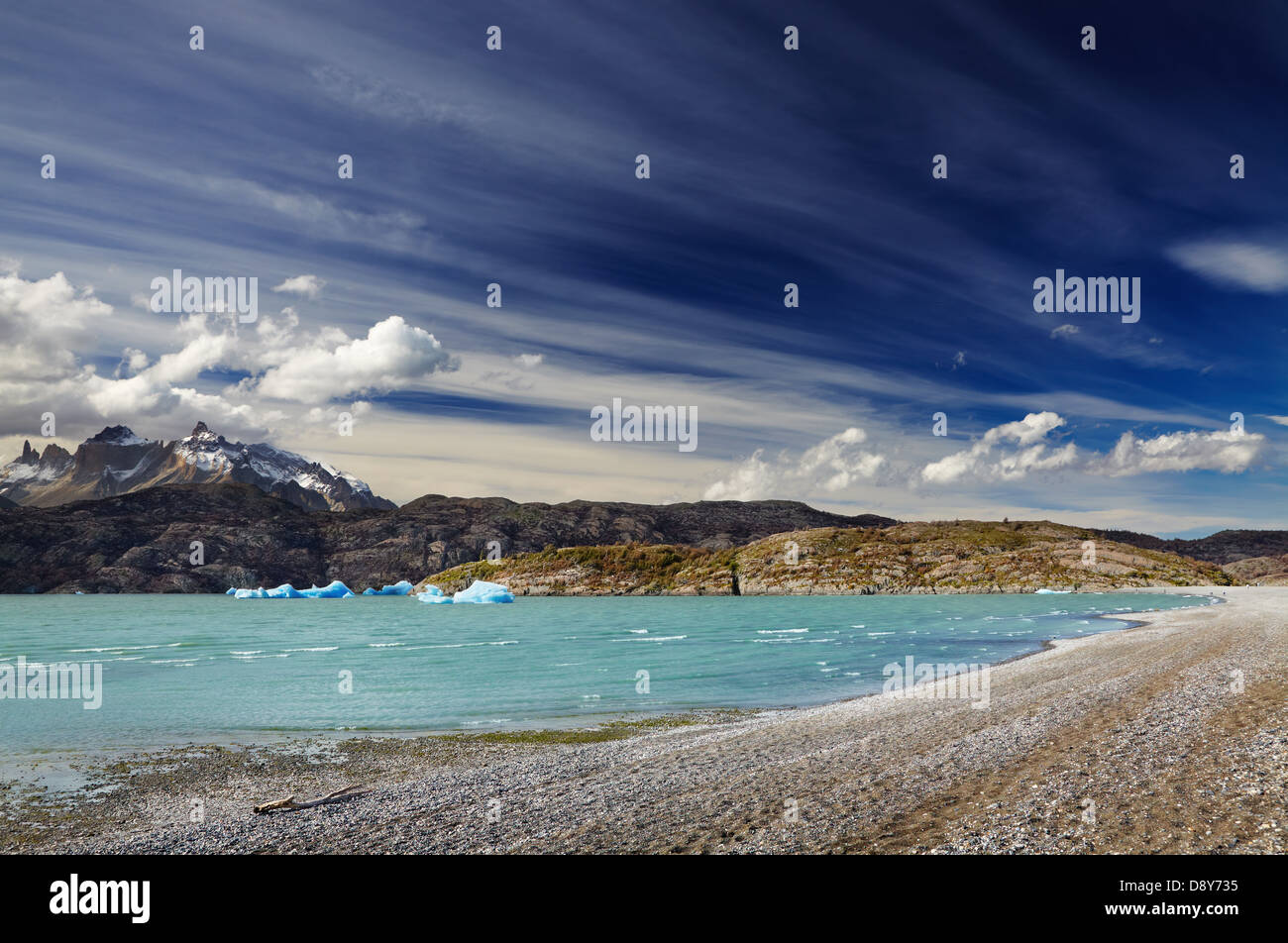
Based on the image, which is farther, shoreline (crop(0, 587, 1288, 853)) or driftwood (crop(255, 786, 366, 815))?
driftwood (crop(255, 786, 366, 815))

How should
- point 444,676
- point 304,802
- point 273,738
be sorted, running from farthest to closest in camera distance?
point 444,676 → point 273,738 → point 304,802

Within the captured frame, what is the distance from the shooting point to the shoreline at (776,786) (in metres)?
11.9

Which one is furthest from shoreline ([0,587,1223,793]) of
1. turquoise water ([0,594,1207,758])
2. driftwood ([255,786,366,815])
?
driftwood ([255,786,366,815])

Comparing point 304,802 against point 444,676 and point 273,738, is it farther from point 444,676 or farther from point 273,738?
point 444,676

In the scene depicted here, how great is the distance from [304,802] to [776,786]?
1104 centimetres

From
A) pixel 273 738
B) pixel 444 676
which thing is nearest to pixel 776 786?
pixel 273 738

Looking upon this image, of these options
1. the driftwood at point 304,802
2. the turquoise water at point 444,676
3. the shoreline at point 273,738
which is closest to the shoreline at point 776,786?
the driftwood at point 304,802

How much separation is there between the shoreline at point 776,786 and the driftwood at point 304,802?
440 mm

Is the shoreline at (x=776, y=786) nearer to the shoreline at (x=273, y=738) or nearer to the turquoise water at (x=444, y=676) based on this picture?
the shoreline at (x=273, y=738)

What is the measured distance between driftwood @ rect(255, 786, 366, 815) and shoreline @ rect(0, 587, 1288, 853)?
44cm

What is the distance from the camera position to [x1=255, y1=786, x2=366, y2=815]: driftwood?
1529cm

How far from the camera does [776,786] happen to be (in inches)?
611

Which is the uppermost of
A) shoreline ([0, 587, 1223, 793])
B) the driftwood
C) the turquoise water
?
the driftwood

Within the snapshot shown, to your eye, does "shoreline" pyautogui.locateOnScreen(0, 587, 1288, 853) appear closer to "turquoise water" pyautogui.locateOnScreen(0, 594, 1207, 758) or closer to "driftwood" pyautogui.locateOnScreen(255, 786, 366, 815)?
"driftwood" pyautogui.locateOnScreen(255, 786, 366, 815)
